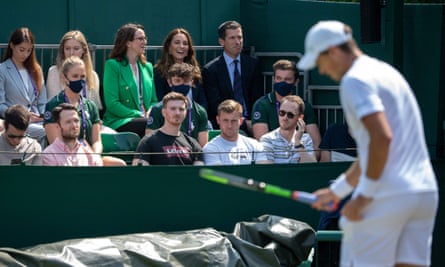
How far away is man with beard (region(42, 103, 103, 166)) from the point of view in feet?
27.2

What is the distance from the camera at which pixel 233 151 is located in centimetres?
862

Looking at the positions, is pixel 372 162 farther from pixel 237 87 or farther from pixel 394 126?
pixel 237 87

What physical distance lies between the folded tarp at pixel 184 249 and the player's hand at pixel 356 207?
98.4 inches

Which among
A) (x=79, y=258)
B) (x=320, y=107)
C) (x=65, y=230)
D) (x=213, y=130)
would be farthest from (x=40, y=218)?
(x=320, y=107)

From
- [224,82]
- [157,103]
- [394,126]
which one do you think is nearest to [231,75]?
[224,82]

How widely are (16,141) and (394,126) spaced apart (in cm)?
383

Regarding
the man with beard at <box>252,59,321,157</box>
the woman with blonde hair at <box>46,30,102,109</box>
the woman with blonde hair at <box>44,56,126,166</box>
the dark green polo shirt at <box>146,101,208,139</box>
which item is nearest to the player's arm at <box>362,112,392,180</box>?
the woman with blonde hair at <box>44,56,126,166</box>

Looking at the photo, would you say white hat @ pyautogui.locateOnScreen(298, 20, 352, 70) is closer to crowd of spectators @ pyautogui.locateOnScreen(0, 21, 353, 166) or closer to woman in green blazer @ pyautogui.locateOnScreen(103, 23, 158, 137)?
crowd of spectators @ pyautogui.locateOnScreen(0, 21, 353, 166)

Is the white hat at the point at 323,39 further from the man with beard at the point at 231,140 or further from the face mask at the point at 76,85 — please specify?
the face mask at the point at 76,85

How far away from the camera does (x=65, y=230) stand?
8.38 m

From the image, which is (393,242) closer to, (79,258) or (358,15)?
(79,258)

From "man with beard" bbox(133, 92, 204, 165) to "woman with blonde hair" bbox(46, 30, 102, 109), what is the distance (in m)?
1.13

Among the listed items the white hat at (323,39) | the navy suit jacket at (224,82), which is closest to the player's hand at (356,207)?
the white hat at (323,39)

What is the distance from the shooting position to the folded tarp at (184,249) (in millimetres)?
7512
